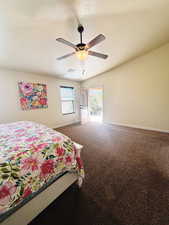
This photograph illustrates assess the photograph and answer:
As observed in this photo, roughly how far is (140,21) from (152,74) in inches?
73.6

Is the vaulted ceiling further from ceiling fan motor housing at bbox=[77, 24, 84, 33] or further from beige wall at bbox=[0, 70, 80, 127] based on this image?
beige wall at bbox=[0, 70, 80, 127]

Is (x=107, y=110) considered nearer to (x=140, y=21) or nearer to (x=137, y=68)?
(x=137, y=68)

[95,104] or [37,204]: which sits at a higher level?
[95,104]

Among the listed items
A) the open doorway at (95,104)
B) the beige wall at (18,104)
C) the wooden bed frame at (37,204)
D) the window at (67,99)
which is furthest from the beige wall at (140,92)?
the wooden bed frame at (37,204)

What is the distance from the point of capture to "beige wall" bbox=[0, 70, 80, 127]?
2871mm

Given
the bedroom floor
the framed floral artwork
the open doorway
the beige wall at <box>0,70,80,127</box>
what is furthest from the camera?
the open doorway

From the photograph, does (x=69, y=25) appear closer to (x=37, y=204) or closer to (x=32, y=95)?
(x=32, y=95)

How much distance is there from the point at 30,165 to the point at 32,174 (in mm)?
81

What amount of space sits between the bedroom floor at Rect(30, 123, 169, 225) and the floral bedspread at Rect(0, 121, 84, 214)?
38cm

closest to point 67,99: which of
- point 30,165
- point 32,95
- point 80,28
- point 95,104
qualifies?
point 32,95

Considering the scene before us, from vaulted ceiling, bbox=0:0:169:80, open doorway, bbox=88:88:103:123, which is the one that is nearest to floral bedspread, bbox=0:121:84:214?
vaulted ceiling, bbox=0:0:169:80

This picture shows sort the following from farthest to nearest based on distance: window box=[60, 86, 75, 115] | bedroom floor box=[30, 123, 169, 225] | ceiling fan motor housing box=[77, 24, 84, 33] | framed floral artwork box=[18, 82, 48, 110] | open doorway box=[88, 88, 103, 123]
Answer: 1. open doorway box=[88, 88, 103, 123]
2. window box=[60, 86, 75, 115]
3. framed floral artwork box=[18, 82, 48, 110]
4. ceiling fan motor housing box=[77, 24, 84, 33]
5. bedroom floor box=[30, 123, 169, 225]

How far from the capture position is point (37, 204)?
3.13 feet

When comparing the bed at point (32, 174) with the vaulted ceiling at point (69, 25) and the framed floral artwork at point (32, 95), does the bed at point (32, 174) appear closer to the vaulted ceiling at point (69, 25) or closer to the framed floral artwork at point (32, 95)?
the vaulted ceiling at point (69, 25)
